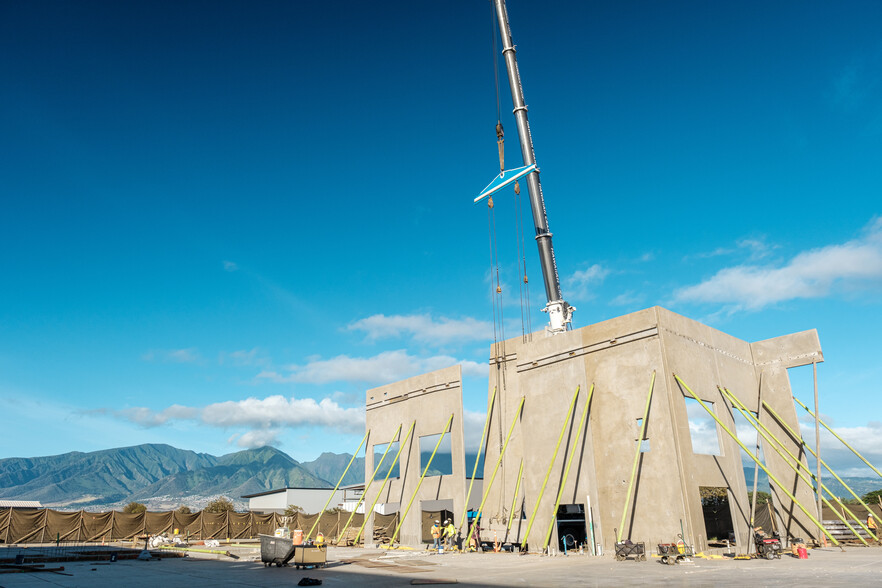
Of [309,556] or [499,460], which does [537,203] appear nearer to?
[499,460]

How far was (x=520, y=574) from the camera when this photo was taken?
667 inches

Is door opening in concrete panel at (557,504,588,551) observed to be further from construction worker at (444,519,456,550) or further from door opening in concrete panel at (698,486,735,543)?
door opening in concrete panel at (698,486,735,543)

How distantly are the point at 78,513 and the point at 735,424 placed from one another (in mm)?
46579

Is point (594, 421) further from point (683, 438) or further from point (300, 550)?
point (300, 550)

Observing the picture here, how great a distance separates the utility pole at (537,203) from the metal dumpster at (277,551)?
18046 millimetres

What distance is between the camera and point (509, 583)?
1462cm

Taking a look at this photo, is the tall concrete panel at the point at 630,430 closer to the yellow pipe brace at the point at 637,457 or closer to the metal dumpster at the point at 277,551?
the yellow pipe brace at the point at 637,457

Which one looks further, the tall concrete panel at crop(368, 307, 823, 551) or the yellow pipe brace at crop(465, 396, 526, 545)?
the yellow pipe brace at crop(465, 396, 526, 545)

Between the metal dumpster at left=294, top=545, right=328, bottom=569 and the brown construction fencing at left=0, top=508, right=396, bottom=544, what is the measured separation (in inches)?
895

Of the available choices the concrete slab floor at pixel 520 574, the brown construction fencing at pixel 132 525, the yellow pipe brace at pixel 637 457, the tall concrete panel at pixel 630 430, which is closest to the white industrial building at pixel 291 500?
the brown construction fencing at pixel 132 525

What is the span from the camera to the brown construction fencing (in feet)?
137

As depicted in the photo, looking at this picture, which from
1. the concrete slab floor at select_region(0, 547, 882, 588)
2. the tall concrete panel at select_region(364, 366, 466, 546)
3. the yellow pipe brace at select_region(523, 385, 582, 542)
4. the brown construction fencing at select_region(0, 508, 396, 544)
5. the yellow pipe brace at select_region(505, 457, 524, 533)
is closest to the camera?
the concrete slab floor at select_region(0, 547, 882, 588)

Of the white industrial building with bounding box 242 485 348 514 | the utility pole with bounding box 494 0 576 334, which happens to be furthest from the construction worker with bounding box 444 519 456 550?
the white industrial building with bounding box 242 485 348 514

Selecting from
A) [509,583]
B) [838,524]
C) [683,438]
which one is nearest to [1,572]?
[509,583]
